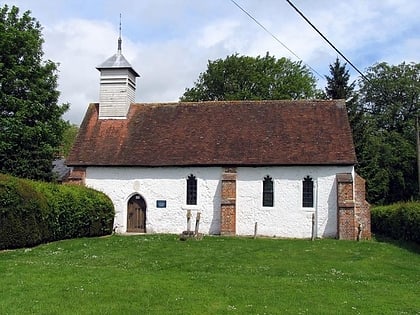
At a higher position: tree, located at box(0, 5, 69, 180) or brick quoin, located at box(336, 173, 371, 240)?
tree, located at box(0, 5, 69, 180)

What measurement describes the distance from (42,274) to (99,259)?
14.4ft

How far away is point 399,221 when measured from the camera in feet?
88.0

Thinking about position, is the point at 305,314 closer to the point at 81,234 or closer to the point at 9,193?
the point at 9,193

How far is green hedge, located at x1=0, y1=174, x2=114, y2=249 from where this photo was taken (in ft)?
65.6

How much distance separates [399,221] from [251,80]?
2649 cm

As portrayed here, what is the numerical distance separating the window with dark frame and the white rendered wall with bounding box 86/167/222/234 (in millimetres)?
4576

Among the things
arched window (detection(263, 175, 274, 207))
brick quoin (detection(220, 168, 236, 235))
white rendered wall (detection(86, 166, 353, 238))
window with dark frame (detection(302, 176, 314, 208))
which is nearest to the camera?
brick quoin (detection(220, 168, 236, 235))

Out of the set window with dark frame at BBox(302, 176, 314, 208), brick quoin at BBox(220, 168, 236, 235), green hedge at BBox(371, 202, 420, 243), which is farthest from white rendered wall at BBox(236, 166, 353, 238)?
green hedge at BBox(371, 202, 420, 243)

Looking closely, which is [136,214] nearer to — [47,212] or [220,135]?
[220,135]

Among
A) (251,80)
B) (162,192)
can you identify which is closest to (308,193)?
(162,192)

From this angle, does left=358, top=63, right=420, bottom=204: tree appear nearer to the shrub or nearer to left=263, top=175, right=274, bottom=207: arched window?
left=263, top=175, right=274, bottom=207: arched window

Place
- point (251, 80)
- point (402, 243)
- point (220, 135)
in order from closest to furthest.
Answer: point (402, 243), point (220, 135), point (251, 80)

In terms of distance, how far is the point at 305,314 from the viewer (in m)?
9.95

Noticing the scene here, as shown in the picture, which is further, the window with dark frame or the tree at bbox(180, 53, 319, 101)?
the tree at bbox(180, 53, 319, 101)
